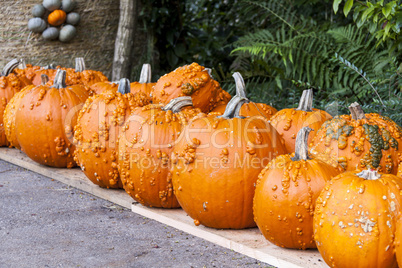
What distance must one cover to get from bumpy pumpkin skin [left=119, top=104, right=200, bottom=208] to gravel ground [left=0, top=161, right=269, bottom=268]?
16 cm

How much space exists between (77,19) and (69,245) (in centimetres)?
415

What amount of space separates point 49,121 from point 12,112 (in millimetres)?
555

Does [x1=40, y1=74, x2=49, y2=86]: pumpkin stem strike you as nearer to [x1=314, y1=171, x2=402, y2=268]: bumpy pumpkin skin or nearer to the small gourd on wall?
the small gourd on wall

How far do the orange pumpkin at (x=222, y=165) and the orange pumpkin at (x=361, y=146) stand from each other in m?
0.27

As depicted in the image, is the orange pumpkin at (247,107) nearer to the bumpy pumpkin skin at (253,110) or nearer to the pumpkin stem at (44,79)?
the bumpy pumpkin skin at (253,110)

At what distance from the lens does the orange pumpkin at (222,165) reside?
2486 millimetres

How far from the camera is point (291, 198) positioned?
7.39 feet

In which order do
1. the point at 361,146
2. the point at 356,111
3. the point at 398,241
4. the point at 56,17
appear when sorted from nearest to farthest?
the point at 398,241 → the point at 361,146 → the point at 356,111 → the point at 56,17

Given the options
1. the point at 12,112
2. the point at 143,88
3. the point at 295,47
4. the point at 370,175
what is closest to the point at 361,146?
the point at 370,175

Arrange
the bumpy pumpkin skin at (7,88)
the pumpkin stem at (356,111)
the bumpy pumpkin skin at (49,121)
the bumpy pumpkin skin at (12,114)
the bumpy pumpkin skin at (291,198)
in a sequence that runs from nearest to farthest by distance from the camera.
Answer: the bumpy pumpkin skin at (291,198) < the pumpkin stem at (356,111) < the bumpy pumpkin skin at (49,121) < the bumpy pumpkin skin at (12,114) < the bumpy pumpkin skin at (7,88)

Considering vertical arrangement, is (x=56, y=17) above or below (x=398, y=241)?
above

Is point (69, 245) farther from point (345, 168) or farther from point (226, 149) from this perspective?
point (345, 168)

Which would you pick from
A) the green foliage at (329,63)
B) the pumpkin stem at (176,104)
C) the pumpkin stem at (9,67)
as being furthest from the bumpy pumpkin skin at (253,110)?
the pumpkin stem at (9,67)

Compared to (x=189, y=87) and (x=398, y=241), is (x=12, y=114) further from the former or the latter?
(x=398, y=241)
